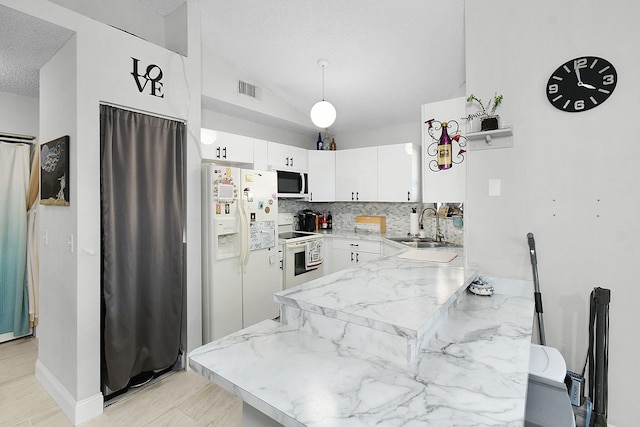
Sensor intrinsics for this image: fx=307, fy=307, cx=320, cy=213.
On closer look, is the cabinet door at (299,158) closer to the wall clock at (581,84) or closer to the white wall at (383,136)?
the white wall at (383,136)

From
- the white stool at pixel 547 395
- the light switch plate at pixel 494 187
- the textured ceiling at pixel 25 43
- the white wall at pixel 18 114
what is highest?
the textured ceiling at pixel 25 43

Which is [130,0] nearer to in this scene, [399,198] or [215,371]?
[215,371]

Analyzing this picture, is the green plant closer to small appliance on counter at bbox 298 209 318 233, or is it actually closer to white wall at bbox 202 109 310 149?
white wall at bbox 202 109 310 149

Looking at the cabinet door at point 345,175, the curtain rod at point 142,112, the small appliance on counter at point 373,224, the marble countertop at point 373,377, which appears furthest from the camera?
the small appliance on counter at point 373,224

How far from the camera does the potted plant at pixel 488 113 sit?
1.99 metres

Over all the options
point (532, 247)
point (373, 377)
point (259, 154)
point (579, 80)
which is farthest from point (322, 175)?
point (373, 377)

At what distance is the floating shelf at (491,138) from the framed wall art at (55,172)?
8.98 feet

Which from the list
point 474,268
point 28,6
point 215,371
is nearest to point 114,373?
point 215,371

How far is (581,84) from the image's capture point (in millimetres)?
1808

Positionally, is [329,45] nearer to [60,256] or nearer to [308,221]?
[308,221]

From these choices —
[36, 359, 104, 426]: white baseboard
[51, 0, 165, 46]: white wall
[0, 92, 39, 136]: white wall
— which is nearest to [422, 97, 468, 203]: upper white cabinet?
[51, 0, 165, 46]: white wall

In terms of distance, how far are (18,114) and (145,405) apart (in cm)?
308

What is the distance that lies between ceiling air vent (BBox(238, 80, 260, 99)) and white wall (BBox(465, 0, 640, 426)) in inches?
90.5

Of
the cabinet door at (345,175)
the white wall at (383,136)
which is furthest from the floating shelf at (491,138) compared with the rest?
the cabinet door at (345,175)
